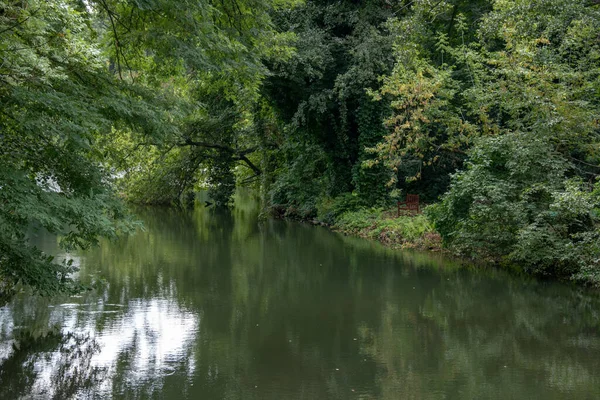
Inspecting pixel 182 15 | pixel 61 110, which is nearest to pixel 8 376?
pixel 61 110

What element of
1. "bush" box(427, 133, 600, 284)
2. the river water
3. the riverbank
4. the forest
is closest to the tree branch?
the forest

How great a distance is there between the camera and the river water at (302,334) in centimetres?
671

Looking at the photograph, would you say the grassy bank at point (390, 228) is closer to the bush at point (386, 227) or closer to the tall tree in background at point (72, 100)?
the bush at point (386, 227)

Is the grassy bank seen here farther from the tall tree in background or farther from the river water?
the tall tree in background

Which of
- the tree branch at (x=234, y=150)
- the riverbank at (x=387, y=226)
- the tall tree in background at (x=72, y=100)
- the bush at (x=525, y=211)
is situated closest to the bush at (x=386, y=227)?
the riverbank at (x=387, y=226)

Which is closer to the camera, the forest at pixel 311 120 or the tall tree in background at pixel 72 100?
the tall tree in background at pixel 72 100

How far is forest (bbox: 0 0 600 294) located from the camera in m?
6.84

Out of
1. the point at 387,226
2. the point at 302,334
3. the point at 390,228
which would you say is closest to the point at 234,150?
the point at 387,226

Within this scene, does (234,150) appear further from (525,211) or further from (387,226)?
(525,211)

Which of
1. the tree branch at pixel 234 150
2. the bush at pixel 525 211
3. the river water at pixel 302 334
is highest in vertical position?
the tree branch at pixel 234 150

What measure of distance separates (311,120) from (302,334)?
49.3 ft

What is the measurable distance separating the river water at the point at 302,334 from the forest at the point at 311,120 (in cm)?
99

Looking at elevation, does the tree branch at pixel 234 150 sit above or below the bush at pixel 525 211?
above

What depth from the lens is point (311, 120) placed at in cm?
2303
